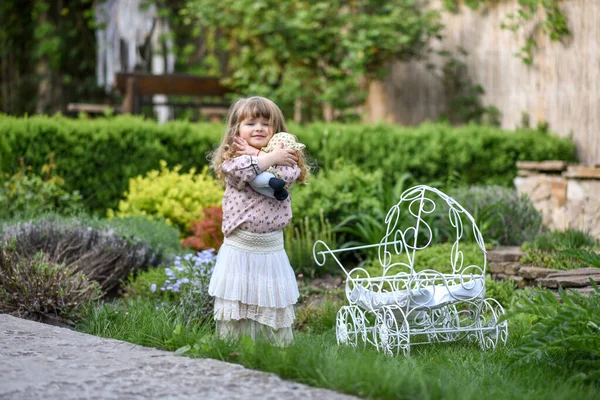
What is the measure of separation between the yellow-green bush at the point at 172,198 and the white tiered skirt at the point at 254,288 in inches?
141

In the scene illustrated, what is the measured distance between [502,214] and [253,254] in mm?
3773

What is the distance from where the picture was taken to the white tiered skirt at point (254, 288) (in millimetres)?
4277

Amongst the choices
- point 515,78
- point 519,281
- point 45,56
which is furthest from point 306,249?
point 45,56

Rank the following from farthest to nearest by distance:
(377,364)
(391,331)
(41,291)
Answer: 1. (41,291)
2. (391,331)
3. (377,364)

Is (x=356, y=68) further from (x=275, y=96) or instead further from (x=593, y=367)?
(x=593, y=367)

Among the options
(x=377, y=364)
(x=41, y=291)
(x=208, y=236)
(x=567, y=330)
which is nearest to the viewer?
(x=377, y=364)

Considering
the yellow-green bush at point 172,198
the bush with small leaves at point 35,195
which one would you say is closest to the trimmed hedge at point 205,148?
the bush with small leaves at point 35,195

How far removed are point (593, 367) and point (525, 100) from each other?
277 inches

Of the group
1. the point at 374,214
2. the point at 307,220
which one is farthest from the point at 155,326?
the point at 374,214

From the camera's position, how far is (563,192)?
334 inches

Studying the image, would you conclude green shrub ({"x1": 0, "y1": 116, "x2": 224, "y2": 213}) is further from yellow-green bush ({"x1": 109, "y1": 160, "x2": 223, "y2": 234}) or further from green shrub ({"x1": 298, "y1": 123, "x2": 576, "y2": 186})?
green shrub ({"x1": 298, "y1": 123, "x2": 576, "y2": 186})

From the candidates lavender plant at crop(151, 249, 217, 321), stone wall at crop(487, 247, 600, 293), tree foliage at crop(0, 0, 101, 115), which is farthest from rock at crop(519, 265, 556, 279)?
tree foliage at crop(0, 0, 101, 115)

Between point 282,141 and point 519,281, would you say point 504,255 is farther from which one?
point 282,141

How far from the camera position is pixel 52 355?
3.60 m
